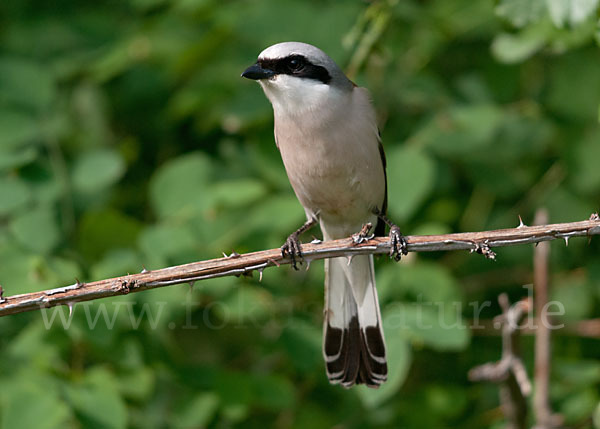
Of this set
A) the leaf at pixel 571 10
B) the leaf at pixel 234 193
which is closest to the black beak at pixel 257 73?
the leaf at pixel 234 193

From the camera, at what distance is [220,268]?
2.41 meters

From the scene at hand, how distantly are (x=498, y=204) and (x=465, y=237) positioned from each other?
2.31 meters

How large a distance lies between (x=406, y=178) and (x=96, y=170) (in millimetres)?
1619

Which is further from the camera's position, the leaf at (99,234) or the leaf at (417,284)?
the leaf at (99,234)

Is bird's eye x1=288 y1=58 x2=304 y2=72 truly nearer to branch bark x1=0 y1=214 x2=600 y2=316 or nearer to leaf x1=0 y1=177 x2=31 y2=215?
branch bark x1=0 y1=214 x2=600 y2=316

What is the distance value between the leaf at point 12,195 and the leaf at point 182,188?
2.10 ft

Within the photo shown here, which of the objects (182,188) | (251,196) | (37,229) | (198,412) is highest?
(182,188)

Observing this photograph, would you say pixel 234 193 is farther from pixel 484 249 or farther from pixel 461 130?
pixel 484 249

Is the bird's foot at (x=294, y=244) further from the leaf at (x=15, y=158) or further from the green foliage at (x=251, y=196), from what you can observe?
the leaf at (x=15, y=158)

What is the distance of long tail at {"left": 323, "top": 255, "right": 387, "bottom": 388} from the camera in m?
3.40

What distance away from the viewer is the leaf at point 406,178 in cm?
370

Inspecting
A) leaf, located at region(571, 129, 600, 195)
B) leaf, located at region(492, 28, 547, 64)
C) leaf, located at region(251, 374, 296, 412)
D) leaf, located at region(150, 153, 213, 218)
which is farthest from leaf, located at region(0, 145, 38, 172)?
leaf, located at region(571, 129, 600, 195)

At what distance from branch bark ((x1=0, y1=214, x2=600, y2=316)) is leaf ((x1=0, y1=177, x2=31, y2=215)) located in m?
1.30

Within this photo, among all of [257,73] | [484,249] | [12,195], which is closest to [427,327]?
[484,249]
